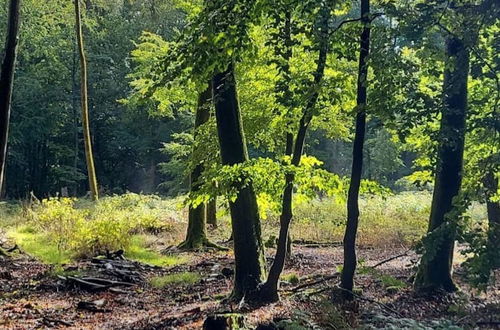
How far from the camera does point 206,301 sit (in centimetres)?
711

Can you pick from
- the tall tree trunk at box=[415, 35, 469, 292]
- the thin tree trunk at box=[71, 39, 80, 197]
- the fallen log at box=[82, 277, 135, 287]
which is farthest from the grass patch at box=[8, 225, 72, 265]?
the thin tree trunk at box=[71, 39, 80, 197]

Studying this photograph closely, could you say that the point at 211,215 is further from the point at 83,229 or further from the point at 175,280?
the point at 175,280

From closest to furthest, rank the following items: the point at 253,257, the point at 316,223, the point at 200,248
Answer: the point at 253,257, the point at 200,248, the point at 316,223

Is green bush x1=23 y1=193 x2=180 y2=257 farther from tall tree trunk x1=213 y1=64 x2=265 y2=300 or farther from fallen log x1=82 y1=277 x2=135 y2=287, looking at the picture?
tall tree trunk x1=213 y1=64 x2=265 y2=300

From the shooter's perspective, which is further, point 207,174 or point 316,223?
point 316,223

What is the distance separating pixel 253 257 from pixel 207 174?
129 centimetres

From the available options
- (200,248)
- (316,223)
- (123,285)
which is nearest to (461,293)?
(123,285)

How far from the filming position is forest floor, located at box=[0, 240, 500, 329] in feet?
17.4

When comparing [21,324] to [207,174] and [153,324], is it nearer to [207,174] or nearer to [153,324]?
[153,324]

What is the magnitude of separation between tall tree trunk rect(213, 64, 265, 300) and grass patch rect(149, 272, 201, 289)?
229 centimetres

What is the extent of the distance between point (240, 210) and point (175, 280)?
2900mm

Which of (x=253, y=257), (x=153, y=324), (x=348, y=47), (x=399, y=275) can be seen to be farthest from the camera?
(x=399, y=275)

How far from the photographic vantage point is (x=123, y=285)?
8.65 metres

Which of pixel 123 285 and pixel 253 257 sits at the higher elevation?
pixel 253 257
